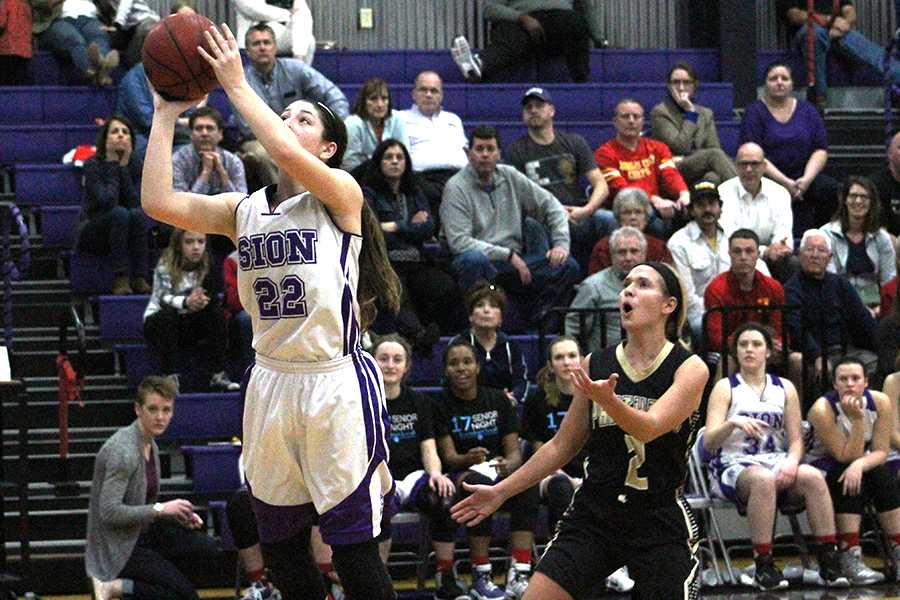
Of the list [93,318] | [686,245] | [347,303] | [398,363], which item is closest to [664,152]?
[686,245]

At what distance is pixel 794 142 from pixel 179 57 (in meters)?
7.34

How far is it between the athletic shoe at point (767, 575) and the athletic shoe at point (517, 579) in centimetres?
116

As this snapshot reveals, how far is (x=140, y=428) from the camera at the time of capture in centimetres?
802

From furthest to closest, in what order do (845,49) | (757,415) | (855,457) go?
(845,49) → (855,457) → (757,415)

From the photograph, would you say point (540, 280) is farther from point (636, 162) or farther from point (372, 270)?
point (372, 270)

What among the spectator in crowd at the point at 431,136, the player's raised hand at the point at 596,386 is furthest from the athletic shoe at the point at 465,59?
the player's raised hand at the point at 596,386

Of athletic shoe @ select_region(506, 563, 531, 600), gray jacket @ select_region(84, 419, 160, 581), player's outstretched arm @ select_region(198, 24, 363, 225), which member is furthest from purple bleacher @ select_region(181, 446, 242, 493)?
player's outstretched arm @ select_region(198, 24, 363, 225)

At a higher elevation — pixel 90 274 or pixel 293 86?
pixel 293 86

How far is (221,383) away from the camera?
9094 millimetres

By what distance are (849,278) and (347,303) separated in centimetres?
597

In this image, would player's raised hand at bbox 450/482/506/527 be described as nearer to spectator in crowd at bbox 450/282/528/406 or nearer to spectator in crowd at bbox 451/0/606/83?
spectator in crowd at bbox 450/282/528/406

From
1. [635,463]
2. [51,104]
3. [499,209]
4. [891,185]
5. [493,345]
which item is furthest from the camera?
[51,104]

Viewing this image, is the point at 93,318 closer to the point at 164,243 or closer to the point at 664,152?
the point at 164,243

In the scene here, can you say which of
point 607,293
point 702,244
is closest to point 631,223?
point 702,244
